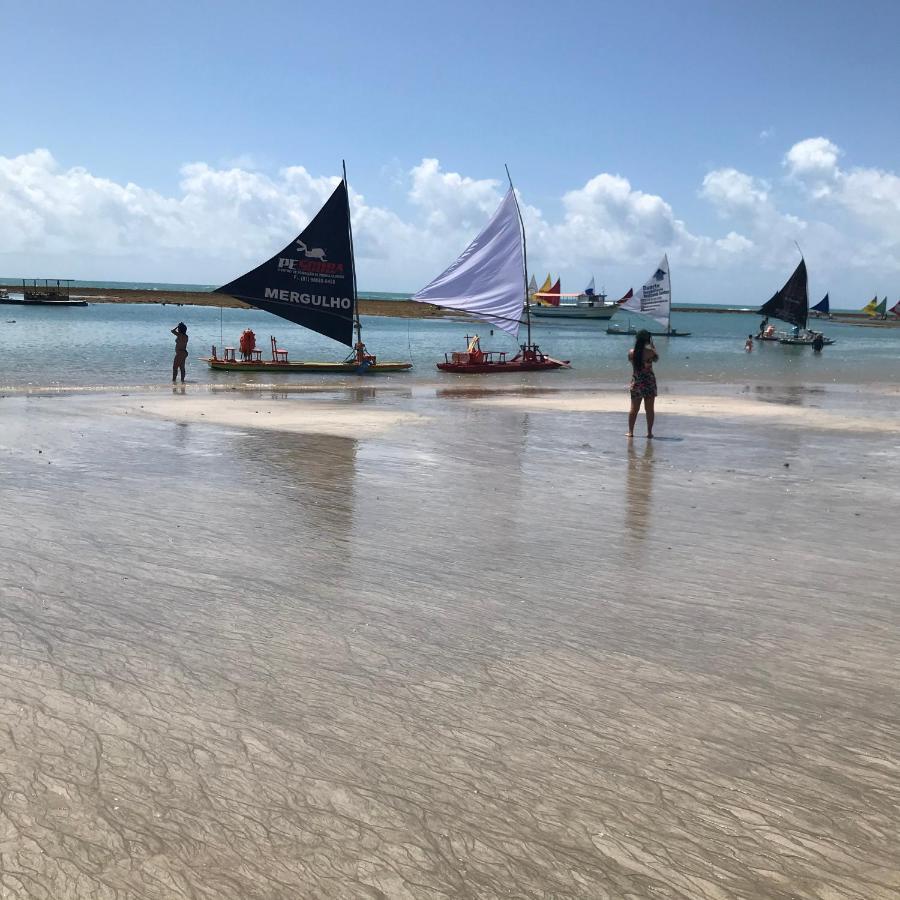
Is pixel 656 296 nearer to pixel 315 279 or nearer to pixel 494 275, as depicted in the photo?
pixel 494 275

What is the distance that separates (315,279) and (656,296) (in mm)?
40583

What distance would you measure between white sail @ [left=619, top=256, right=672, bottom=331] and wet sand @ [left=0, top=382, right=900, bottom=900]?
5663 centimetres

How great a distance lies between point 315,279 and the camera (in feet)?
105

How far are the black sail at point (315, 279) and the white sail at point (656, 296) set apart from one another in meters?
37.5

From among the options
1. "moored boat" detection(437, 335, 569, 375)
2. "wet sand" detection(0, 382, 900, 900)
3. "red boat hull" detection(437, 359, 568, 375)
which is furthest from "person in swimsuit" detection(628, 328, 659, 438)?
"red boat hull" detection(437, 359, 568, 375)

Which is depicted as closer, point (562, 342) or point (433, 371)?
point (433, 371)

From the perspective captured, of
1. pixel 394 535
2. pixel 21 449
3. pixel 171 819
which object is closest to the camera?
pixel 171 819

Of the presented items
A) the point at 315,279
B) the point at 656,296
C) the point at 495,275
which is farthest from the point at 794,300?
the point at 315,279

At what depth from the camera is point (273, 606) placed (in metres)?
6.37

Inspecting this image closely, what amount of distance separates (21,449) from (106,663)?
9.17 metres

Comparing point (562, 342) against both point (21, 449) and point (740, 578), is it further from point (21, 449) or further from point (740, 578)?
point (740, 578)

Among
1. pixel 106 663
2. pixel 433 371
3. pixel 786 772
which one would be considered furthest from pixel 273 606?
pixel 433 371

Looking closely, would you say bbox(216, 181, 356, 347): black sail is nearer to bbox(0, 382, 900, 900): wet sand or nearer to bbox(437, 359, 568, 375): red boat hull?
bbox(437, 359, 568, 375): red boat hull

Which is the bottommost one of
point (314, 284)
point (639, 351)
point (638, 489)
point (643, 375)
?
point (638, 489)
